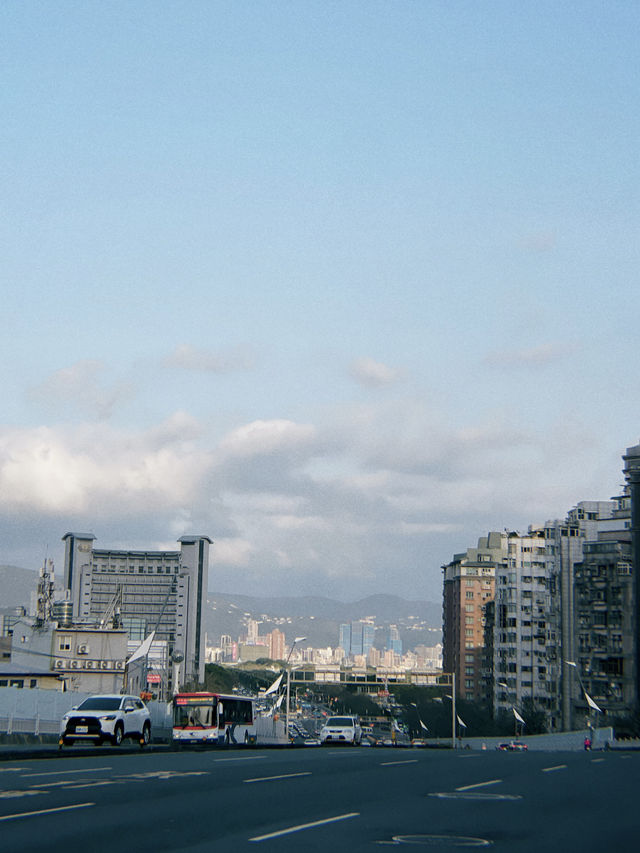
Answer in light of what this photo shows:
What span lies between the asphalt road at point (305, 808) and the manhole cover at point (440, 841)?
0.9 inches

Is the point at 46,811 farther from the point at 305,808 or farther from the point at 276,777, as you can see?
the point at 276,777

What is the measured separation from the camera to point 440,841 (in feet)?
42.4

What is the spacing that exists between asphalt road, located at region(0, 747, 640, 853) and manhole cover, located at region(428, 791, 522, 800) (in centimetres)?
3

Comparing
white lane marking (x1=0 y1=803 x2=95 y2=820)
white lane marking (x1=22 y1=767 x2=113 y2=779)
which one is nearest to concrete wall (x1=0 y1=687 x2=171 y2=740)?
white lane marking (x1=22 y1=767 x2=113 y2=779)

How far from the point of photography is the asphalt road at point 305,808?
41.5 ft

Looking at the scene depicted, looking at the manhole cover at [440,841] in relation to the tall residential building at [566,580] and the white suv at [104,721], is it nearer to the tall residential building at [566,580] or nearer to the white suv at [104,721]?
the white suv at [104,721]

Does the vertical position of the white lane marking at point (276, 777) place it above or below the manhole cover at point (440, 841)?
below

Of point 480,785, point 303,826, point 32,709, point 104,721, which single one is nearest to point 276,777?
point 480,785

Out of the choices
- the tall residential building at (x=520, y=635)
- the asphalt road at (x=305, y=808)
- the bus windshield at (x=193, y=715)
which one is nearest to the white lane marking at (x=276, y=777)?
the asphalt road at (x=305, y=808)

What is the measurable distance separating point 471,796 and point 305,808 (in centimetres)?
398

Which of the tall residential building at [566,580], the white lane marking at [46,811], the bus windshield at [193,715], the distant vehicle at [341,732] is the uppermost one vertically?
the tall residential building at [566,580]

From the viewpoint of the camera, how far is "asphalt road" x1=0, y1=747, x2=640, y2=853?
12.6m

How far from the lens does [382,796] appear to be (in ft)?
61.3

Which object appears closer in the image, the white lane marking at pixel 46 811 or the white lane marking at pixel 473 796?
the white lane marking at pixel 46 811
